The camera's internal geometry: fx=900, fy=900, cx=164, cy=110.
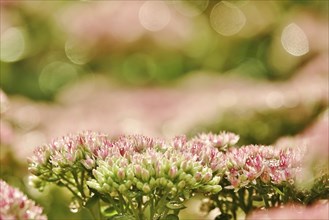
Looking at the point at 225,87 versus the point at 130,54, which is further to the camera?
the point at 130,54

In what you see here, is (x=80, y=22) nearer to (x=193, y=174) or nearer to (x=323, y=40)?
(x=323, y=40)

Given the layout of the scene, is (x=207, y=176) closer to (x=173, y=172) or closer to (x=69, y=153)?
(x=173, y=172)

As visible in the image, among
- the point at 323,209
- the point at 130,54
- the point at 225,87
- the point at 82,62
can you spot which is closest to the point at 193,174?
the point at 323,209

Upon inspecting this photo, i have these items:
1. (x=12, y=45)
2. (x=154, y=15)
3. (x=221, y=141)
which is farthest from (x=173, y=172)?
(x=12, y=45)

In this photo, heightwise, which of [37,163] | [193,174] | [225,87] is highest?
[225,87]

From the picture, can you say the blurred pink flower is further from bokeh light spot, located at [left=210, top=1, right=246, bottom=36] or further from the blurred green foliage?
bokeh light spot, located at [left=210, top=1, right=246, bottom=36]

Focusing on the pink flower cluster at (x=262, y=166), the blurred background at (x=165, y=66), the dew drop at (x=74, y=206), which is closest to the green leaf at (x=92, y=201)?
the dew drop at (x=74, y=206)
